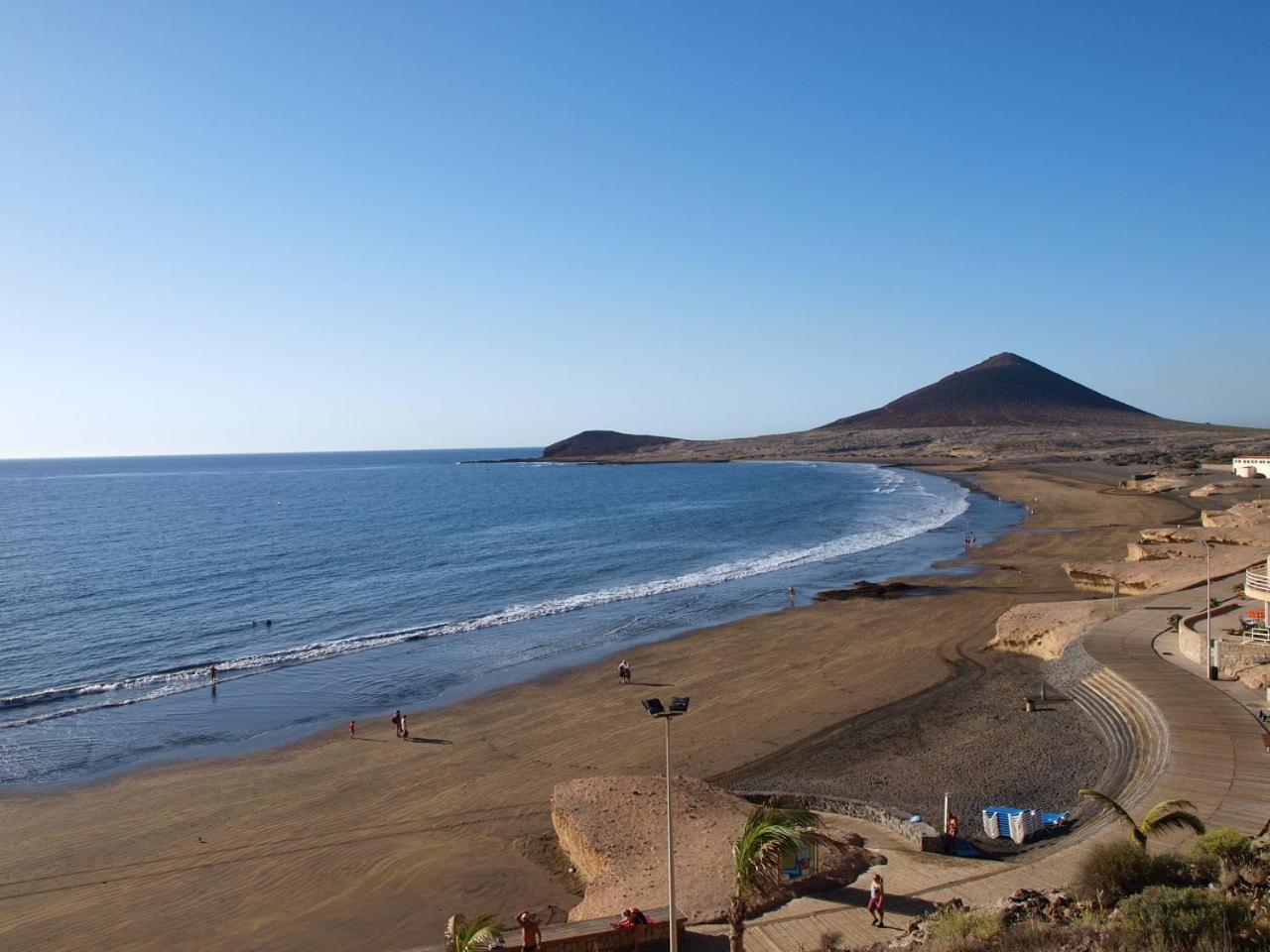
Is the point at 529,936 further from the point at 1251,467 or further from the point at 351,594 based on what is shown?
the point at 1251,467

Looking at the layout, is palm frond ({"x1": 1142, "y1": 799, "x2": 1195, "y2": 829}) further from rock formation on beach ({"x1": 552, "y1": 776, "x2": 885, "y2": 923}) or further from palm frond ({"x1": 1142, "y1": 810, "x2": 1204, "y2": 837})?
rock formation on beach ({"x1": 552, "y1": 776, "x2": 885, "y2": 923})

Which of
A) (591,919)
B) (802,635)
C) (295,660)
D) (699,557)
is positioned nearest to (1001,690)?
(802,635)

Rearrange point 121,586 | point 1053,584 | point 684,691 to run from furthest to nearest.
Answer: point 121,586, point 1053,584, point 684,691

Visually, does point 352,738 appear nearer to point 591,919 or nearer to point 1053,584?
point 591,919

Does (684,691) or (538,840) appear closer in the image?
(538,840)

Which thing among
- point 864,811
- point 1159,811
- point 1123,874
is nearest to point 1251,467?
point 864,811

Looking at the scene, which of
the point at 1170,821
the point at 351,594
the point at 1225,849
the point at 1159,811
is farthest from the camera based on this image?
the point at 351,594

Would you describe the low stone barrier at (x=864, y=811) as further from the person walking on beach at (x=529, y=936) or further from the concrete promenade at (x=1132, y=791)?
the person walking on beach at (x=529, y=936)
